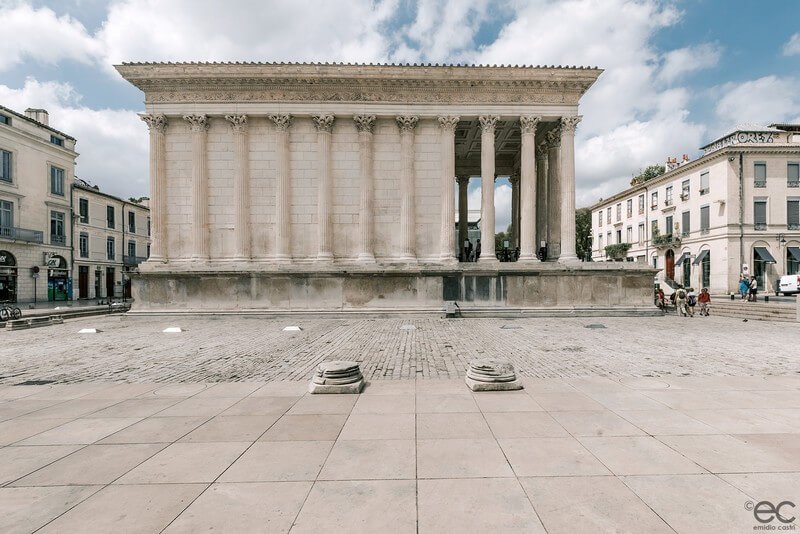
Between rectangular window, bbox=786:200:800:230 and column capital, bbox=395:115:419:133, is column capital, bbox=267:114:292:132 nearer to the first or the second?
column capital, bbox=395:115:419:133

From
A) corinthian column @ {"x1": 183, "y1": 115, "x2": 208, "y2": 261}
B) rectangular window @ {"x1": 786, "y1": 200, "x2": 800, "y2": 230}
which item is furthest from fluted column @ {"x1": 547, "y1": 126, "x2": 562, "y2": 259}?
rectangular window @ {"x1": 786, "y1": 200, "x2": 800, "y2": 230}

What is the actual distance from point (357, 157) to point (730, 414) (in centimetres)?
2243

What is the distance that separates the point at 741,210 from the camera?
38906 millimetres

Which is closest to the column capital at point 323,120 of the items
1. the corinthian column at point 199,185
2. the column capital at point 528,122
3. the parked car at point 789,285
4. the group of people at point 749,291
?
the corinthian column at point 199,185

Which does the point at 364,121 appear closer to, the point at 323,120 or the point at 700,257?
→ the point at 323,120

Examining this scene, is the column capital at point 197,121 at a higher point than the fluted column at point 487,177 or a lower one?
higher

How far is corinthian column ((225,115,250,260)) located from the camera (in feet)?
77.8

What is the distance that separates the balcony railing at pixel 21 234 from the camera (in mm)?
35516

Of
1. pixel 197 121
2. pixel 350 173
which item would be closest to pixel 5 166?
pixel 197 121

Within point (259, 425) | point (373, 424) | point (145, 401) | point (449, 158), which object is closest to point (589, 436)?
point (373, 424)

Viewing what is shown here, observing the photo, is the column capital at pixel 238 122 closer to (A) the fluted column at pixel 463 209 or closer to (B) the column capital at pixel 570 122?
(A) the fluted column at pixel 463 209

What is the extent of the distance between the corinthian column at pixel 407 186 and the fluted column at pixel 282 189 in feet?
23.9

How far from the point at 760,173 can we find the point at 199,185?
52.8 m

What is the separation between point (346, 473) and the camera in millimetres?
4129
